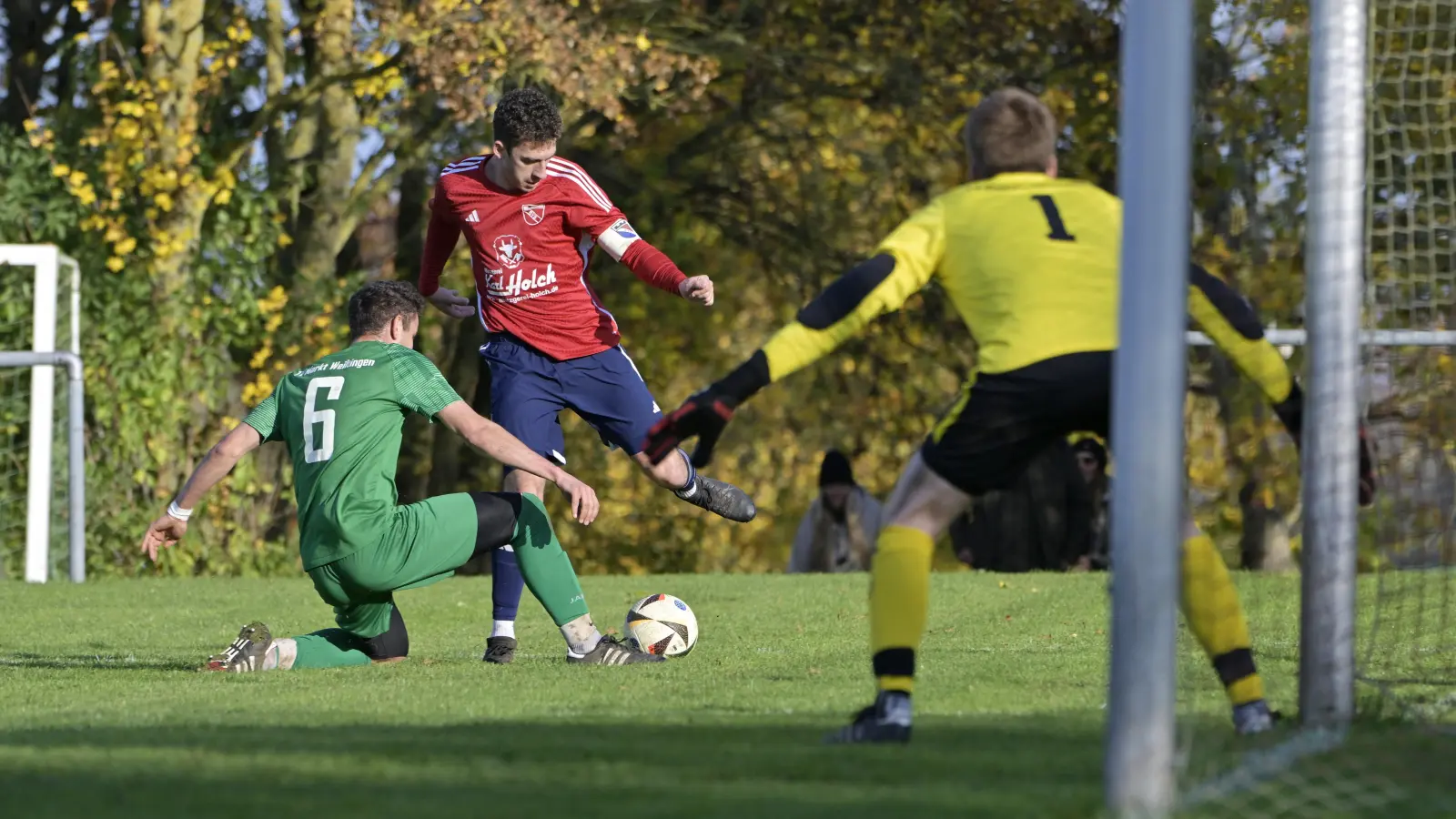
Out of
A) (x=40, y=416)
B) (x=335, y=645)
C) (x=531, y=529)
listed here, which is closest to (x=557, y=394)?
(x=531, y=529)

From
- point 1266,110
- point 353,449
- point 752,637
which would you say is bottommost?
point 752,637

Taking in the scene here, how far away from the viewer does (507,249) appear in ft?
26.6

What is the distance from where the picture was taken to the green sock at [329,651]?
7.58 metres

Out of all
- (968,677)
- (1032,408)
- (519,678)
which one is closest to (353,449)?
(519,678)

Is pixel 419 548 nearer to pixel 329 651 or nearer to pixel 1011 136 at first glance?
pixel 329 651

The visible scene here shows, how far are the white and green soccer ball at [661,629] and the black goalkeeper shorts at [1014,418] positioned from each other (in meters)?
2.92

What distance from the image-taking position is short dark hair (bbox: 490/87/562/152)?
781 cm

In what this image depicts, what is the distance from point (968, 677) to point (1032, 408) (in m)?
1.98

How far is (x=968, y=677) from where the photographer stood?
6770 mm

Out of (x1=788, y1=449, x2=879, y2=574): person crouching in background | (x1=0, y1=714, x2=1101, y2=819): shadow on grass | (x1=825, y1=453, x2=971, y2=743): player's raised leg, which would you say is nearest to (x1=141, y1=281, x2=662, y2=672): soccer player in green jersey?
(x1=0, y1=714, x2=1101, y2=819): shadow on grass

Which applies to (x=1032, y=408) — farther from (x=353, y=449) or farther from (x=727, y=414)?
(x=353, y=449)

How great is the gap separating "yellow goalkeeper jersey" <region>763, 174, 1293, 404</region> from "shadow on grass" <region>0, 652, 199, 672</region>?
3.82m

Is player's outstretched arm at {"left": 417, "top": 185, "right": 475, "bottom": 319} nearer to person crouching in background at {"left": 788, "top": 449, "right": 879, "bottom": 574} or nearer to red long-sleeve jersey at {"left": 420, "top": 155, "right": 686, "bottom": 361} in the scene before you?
red long-sleeve jersey at {"left": 420, "top": 155, "right": 686, "bottom": 361}

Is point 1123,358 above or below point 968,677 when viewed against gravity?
above
